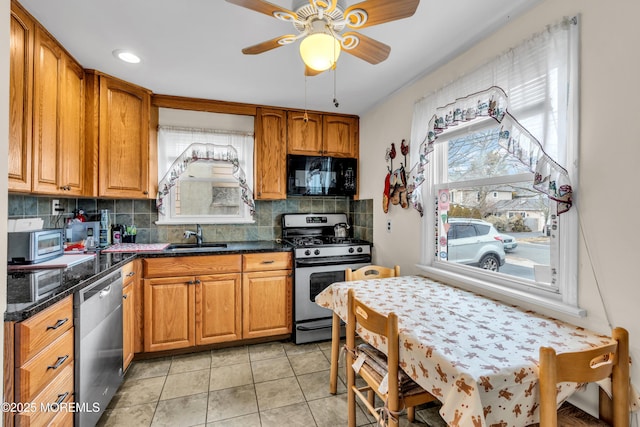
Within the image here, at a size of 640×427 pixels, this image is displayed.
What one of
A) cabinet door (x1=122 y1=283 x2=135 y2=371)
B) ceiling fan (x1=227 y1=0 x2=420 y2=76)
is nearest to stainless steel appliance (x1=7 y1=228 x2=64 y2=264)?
cabinet door (x1=122 y1=283 x2=135 y2=371)

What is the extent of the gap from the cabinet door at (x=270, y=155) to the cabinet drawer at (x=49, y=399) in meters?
1.99

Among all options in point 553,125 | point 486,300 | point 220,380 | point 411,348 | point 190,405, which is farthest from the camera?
point 220,380

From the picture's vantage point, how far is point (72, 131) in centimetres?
208

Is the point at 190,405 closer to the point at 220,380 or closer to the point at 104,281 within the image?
the point at 220,380

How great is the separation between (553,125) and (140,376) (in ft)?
10.1

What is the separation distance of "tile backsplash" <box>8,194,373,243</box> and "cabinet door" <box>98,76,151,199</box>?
0.38 meters

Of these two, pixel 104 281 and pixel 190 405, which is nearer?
pixel 104 281

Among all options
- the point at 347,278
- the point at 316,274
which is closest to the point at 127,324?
the point at 316,274

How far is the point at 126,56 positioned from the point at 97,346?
1877 mm

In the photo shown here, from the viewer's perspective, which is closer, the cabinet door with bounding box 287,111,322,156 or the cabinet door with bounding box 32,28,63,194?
the cabinet door with bounding box 32,28,63,194

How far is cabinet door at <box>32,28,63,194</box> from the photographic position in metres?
1.68

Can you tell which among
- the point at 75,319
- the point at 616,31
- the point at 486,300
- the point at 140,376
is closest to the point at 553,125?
the point at 616,31

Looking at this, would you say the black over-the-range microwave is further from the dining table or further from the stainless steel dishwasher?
the stainless steel dishwasher

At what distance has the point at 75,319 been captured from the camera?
1419 mm
